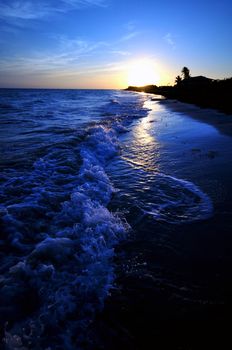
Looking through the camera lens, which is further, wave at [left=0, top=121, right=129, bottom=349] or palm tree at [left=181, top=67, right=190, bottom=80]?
palm tree at [left=181, top=67, right=190, bottom=80]

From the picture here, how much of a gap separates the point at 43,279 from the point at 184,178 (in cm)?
473

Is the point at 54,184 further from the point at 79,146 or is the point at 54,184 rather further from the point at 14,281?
the point at 79,146

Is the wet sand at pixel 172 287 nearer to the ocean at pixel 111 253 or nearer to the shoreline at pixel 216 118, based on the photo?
the ocean at pixel 111 253

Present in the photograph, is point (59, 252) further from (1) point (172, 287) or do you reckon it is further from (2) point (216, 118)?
(2) point (216, 118)

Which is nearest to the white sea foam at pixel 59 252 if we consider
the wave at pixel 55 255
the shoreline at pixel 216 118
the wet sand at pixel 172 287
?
the wave at pixel 55 255

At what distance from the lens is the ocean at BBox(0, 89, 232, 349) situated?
2.59 meters

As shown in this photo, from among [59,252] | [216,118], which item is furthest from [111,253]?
[216,118]

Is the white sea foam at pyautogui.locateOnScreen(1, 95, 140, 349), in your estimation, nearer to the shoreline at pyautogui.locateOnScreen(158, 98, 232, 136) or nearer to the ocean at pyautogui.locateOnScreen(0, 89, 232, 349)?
the ocean at pyautogui.locateOnScreen(0, 89, 232, 349)

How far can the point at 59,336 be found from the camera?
2461 millimetres

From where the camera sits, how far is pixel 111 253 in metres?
3.67

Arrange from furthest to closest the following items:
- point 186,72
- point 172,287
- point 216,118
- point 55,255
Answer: point 186,72 < point 216,118 < point 55,255 < point 172,287

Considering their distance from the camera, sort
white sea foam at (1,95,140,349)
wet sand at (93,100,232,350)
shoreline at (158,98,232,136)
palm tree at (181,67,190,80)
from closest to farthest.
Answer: wet sand at (93,100,232,350), white sea foam at (1,95,140,349), shoreline at (158,98,232,136), palm tree at (181,67,190,80)

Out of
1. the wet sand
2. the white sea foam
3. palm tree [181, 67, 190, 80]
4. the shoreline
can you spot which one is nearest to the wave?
the white sea foam

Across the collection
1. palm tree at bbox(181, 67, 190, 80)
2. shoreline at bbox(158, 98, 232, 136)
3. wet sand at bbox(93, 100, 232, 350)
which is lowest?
wet sand at bbox(93, 100, 232, 350)
